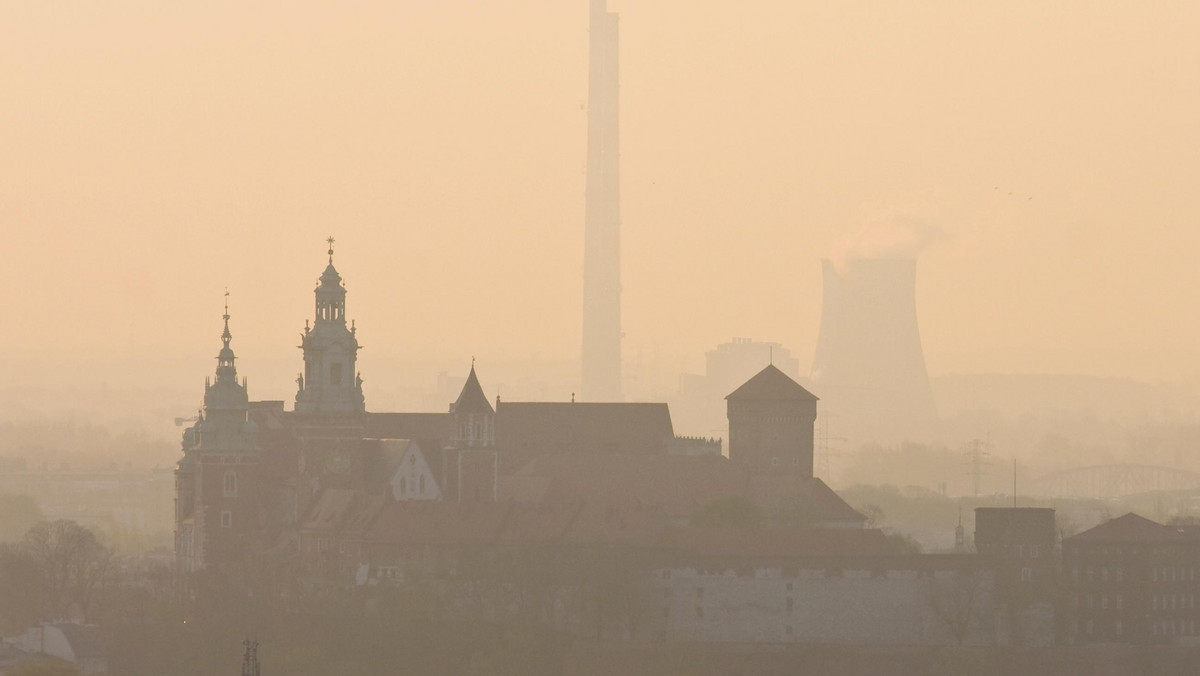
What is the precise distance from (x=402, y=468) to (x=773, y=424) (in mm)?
15069

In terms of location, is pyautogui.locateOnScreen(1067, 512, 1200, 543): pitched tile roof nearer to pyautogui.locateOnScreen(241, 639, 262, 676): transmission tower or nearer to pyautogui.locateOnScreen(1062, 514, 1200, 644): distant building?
pyautogui.locateOnScreen(1062, 514, 1200, 644): distant building

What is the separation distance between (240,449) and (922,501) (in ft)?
234

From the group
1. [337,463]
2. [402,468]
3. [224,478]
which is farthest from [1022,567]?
[224,478]

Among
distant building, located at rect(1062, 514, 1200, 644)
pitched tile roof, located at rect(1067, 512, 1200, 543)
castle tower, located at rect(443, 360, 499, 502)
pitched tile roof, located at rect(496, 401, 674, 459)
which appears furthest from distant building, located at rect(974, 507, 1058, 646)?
pitched tile roof, located at rect(496, 401, 674, 459)

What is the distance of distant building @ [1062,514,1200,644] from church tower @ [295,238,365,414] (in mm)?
26252

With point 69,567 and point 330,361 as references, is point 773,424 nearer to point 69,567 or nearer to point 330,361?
point 330,361

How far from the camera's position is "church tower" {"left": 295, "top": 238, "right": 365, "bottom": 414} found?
4555 inches

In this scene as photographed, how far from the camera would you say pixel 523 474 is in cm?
11644

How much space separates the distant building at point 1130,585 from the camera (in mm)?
103562

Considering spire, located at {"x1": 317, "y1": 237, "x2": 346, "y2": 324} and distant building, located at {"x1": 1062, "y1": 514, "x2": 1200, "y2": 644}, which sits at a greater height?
spire, located at {"x1": 317, "y1": 237, "x2": 346, "y2": 324}

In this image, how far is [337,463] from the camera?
11475cm

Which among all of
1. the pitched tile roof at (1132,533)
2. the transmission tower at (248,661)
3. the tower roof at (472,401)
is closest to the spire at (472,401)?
the tower roof at (472,401)

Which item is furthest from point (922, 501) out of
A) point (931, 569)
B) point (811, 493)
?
point (931, 569)

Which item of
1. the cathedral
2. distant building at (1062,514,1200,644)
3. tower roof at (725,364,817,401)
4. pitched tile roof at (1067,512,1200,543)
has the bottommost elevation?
distant building at (1062,514,1200,644)
